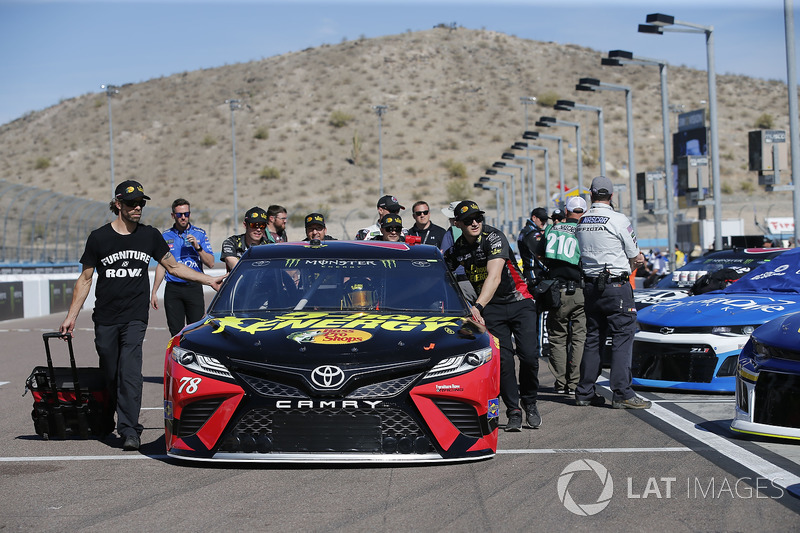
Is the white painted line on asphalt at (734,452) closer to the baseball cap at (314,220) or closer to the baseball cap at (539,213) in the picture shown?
the baseball cap at (314,220)

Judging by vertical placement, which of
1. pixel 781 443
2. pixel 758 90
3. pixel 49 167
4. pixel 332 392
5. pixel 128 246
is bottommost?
pixel 781 443

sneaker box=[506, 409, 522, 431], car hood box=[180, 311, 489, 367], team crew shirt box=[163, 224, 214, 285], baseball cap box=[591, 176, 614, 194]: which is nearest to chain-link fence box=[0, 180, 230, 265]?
team crew shirt box=[163, 224, 214, 285]

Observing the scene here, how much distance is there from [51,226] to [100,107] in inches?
3580

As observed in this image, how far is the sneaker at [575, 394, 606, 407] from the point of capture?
Answer: 32.3 feet

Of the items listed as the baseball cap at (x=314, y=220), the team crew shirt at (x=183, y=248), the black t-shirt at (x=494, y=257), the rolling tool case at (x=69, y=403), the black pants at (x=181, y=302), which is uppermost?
the baseball cap at (x=314, y=220)

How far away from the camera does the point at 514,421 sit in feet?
27.4

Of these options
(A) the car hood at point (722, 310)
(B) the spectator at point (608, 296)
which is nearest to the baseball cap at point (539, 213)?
(A) the car hood at point (722, 310)

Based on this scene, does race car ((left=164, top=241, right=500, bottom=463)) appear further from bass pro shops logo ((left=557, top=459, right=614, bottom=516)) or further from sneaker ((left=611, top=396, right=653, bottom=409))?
sneaker ((left=611, top=396, right=653, bottom=409))

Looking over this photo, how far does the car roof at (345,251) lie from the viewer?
26.1 ft

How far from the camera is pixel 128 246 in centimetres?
795

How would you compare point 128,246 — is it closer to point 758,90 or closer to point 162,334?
point 162,334

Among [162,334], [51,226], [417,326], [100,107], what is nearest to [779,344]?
[417,326]

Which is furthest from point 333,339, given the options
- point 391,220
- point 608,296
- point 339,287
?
point 391,220

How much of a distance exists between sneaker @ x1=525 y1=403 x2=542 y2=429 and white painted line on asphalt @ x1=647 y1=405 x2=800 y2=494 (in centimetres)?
103
